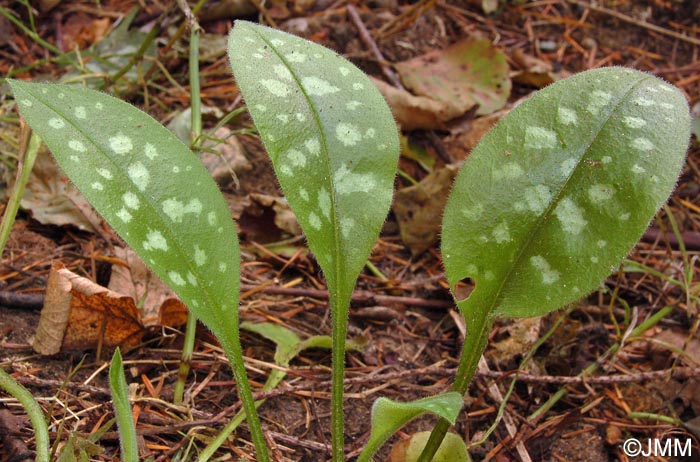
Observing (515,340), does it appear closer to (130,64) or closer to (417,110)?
(417,110)

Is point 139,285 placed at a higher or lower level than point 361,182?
lower

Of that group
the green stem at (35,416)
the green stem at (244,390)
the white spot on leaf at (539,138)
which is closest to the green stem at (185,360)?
the green stem at (244,390)

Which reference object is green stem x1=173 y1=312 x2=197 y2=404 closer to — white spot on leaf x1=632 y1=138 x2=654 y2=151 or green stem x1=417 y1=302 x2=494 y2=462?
green stem x1=417 y1=302 x2=494 y2=462

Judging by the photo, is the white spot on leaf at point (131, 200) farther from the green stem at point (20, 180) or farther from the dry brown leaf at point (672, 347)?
the dry brown leaf at point (672, 347)

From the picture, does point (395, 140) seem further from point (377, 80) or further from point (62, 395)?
point (377, 80)

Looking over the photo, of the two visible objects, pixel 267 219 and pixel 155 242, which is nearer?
pixel 155 242

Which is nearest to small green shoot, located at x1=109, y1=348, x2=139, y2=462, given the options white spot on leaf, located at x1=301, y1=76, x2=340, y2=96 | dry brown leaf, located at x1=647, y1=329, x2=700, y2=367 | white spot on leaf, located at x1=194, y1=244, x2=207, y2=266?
white spot on leaf, located at x1=194, y1=244, x2=207, y2=266

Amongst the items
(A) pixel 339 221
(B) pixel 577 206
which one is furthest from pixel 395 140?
(B) pixel 577 206

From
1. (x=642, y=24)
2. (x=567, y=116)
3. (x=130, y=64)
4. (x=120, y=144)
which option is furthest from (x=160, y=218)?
(x=642, y=24)
